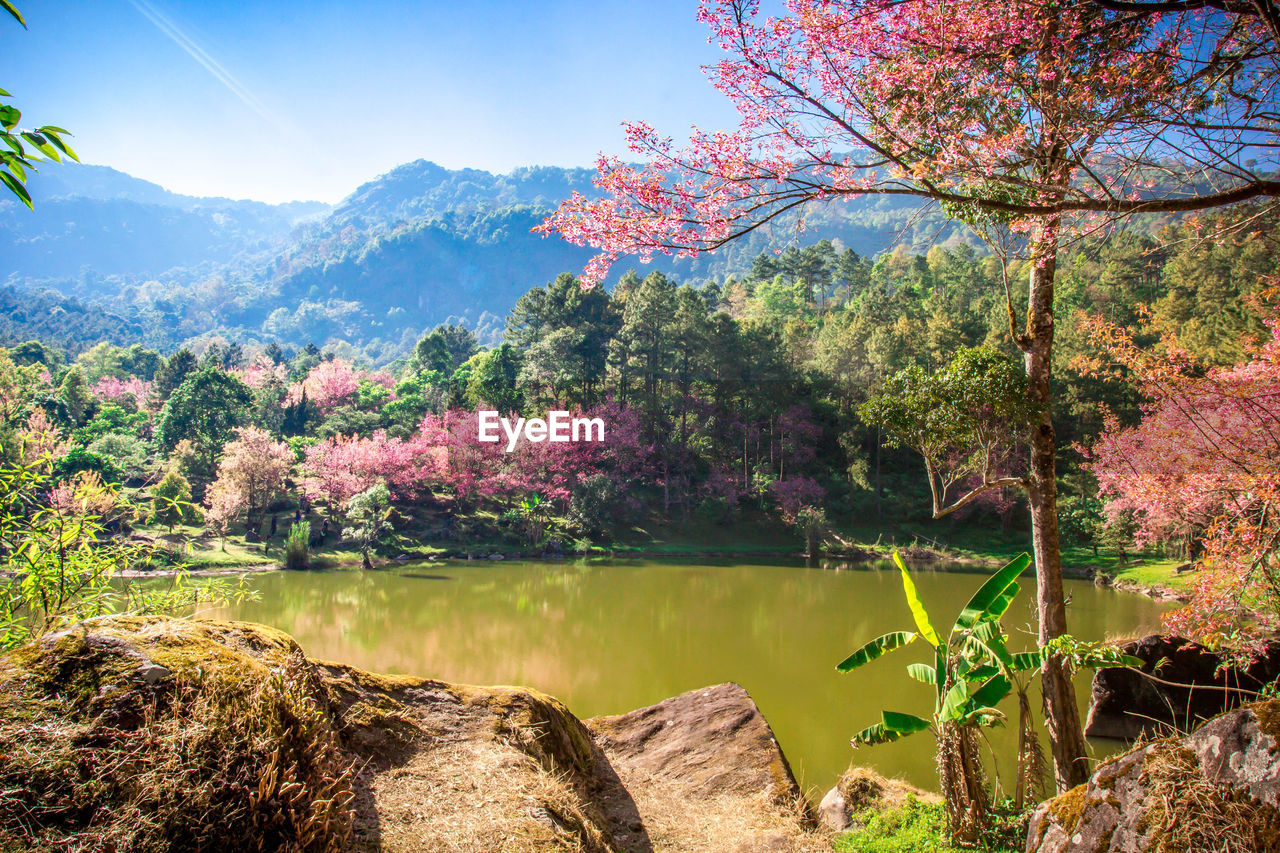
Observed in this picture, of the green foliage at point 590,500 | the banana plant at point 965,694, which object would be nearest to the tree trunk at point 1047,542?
the banana plant at point 965,694

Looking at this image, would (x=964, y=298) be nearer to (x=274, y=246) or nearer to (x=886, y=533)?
(x=886, y=533)

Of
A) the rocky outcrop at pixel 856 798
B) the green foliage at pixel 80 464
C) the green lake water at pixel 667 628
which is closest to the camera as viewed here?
the rocky outcrop at pixel 856 798

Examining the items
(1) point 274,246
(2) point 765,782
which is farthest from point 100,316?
(1) point 274,246

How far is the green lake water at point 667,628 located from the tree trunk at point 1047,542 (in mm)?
343

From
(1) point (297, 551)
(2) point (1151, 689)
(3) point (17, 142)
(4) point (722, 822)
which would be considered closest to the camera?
(3) point (17, 142)

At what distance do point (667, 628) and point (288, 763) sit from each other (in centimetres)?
1225

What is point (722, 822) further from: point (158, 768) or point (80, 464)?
point (80, 464)

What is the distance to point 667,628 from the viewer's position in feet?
44.8

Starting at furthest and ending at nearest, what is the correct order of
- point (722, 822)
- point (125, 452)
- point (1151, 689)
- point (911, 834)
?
point (125, 452), point (1151, 689), point (722, 822), point (911, 834)

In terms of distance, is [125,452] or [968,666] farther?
[125,452]

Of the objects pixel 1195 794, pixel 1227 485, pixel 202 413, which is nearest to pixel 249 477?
pixel 202 413

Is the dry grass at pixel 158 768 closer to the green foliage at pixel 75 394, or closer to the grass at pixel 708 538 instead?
the grass at pixel 708 538

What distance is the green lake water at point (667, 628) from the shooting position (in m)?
8.59

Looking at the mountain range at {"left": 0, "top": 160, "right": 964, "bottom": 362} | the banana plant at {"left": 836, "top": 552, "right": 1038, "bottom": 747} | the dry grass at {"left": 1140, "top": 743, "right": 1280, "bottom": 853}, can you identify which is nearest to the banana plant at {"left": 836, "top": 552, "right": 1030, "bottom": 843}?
the banana plant at {"left": 836, "top": 552, "right": 1038, "bottom": 747}
